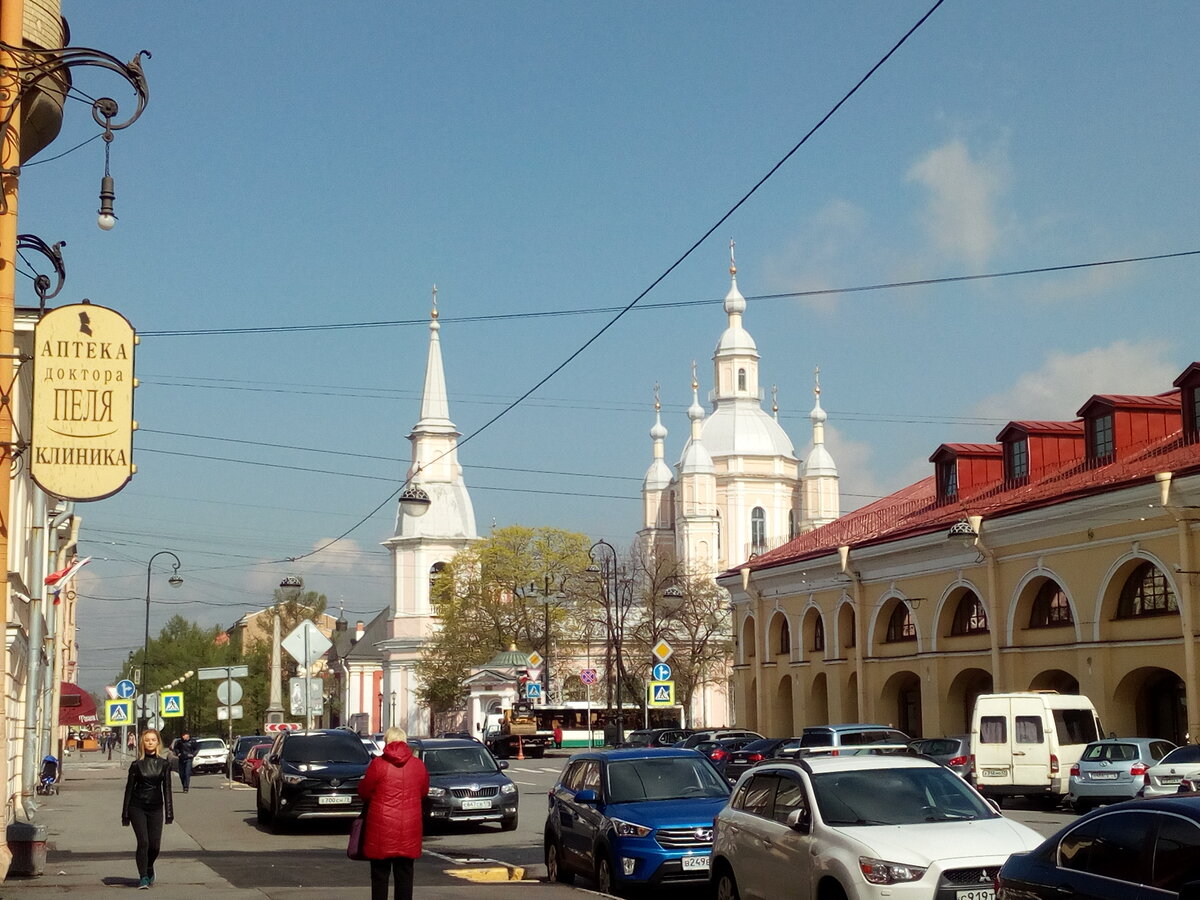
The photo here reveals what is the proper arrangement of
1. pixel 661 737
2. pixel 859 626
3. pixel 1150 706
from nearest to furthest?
1. pixel 1150 706
2. pixel 859 626
3. pixel 661 737

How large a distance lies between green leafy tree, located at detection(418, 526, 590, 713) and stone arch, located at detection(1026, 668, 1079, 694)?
5342 centimetres

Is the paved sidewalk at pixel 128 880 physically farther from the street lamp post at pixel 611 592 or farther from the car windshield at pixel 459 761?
the street lamp post at pixel 611 592

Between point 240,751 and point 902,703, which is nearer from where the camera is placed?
point 902,703

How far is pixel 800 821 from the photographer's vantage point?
38.9 ft

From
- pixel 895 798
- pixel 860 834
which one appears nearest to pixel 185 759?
pixel 895 798

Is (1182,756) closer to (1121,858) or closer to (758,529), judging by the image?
(1121,858)

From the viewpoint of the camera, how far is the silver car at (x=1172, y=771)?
24.2 metres

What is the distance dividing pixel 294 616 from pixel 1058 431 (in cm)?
8800

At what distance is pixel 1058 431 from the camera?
127 ft

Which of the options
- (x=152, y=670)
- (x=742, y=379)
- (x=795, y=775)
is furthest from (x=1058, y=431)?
(x=152, y=670)

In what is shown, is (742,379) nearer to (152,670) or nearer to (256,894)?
(152,670)

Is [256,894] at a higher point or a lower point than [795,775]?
lower

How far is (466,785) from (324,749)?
2.94 m

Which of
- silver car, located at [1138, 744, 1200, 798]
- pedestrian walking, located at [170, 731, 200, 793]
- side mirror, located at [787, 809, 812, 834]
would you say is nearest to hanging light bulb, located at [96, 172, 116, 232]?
side mirror, located at [787, 809, 812, 834]
